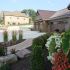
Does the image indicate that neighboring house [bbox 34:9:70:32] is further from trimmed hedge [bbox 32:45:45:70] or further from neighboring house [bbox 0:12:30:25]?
neighboring house [bbox 0:12:30:25]

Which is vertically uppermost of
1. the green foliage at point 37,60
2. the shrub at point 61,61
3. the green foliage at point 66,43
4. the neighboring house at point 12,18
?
the green foliage at point 66,43

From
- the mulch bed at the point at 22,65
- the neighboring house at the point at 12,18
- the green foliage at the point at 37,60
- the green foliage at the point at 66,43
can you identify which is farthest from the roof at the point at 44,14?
the neighboring house at the point at 12,18

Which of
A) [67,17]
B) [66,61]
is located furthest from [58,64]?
[67,17]

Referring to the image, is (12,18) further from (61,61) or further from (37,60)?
(61,61)

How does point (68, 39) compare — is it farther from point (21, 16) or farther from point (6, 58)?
point (21, 16)

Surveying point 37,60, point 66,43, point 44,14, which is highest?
point 66,43

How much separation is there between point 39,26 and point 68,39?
1830 inches

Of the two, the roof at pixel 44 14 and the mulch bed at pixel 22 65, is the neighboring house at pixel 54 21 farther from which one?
the mulch bed at pixel 22 65

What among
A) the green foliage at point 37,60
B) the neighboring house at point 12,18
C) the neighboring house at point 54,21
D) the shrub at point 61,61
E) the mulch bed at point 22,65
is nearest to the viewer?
the shrub at point 61,61

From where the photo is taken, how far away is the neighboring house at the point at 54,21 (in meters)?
34.2

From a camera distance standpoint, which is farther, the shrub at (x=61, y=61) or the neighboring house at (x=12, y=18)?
the neighboring house at (x=12, y=18)

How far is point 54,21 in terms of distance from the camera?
40125 mm

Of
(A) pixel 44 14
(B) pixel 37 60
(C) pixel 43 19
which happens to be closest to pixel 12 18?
(A) pixel 44 14

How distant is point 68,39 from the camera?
5586mm
